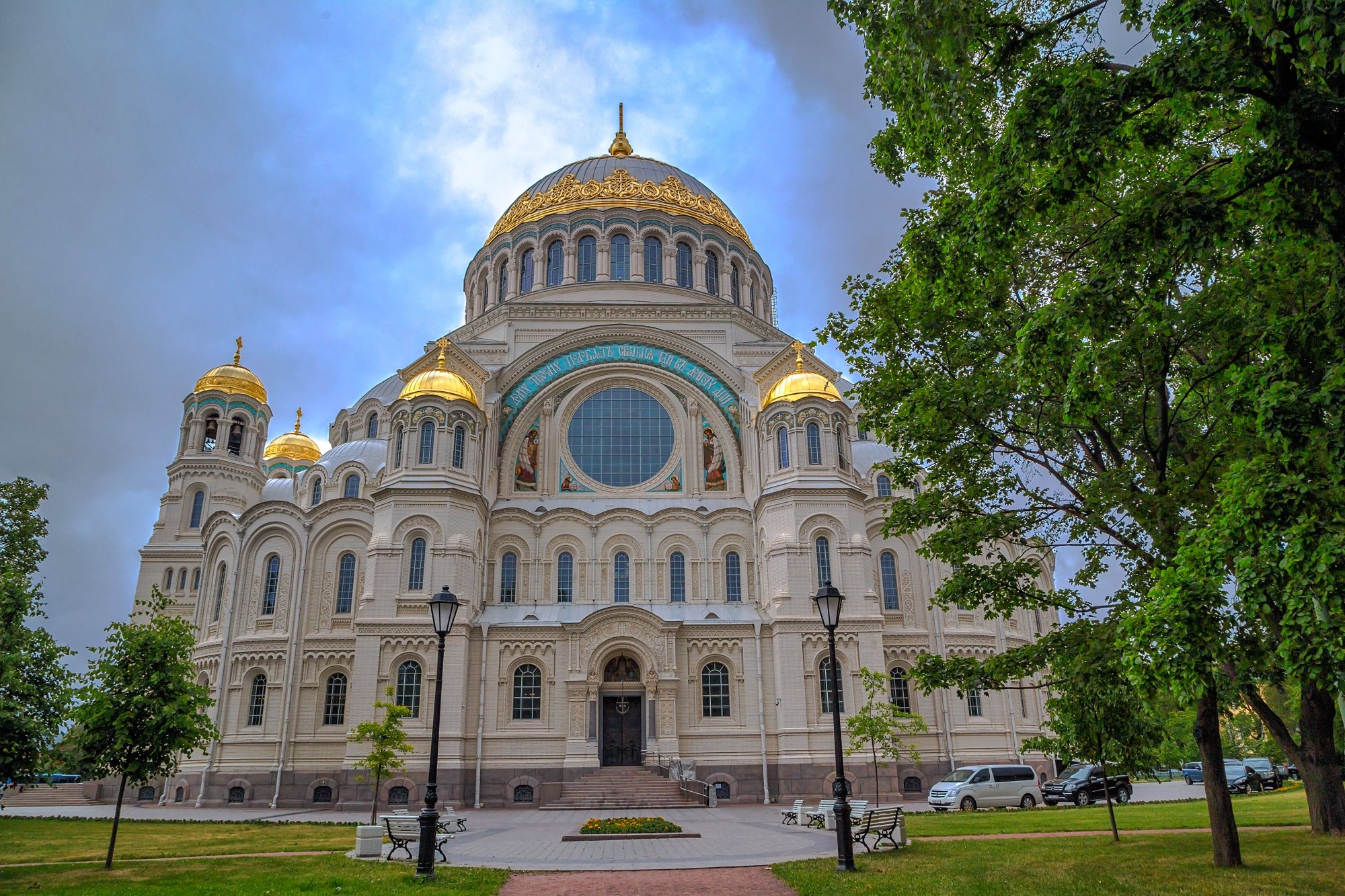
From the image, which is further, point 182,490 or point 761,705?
point 182,490

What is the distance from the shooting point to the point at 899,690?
31.7 m

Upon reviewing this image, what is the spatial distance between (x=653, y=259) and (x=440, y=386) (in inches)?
548

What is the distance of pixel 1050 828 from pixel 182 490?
121 feet

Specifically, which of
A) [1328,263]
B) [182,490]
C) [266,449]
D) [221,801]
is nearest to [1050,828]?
[1328,263]

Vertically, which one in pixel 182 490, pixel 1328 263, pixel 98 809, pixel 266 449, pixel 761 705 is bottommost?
pixel 98 809

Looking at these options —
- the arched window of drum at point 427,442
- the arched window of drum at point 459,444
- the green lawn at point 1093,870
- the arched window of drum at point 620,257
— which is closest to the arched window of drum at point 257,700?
the arched window of drum at point 427,442

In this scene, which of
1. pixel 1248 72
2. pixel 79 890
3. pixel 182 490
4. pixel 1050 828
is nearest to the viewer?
pixel 1248 72

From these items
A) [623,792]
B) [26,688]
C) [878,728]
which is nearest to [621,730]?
[623,792]

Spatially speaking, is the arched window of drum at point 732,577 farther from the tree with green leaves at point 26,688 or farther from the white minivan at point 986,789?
the tree with green leaves at point 26,688

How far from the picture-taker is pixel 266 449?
46812 mm

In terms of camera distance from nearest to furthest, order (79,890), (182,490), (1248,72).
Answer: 1. (1248,72)
2. (79,890)
3. (182,490)

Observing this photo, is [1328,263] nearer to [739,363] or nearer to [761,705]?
[761,705]

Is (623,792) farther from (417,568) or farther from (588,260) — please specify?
(588,260)

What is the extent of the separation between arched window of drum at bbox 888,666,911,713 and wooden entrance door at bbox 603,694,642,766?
29.1ft
